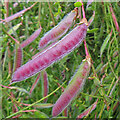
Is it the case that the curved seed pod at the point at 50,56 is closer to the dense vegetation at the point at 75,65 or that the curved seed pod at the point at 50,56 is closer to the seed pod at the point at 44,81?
the seed pod at the point at 44,81

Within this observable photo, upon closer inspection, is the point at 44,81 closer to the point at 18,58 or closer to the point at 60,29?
the point at 18,58

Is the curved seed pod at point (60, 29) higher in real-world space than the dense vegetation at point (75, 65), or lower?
higher

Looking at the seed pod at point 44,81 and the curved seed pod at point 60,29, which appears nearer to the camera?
the curved seed pod at point 60,29

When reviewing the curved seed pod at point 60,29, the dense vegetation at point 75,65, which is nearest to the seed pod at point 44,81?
the dense vegetation at point 75,65

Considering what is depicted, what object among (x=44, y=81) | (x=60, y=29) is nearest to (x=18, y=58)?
(x=44, y=81)

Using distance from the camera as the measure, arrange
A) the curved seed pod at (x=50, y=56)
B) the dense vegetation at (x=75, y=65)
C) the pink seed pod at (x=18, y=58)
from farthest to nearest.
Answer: the dense vegetation at (x=75, y=65) < the pink seed pod at (x=18, y=58) < the curved seed pod at (x=50, y=56)

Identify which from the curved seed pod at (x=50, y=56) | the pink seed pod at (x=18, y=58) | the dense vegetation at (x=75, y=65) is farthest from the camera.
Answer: the dense vegetation at (x=75, y=65)

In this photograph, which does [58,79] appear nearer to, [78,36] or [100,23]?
[100,23]

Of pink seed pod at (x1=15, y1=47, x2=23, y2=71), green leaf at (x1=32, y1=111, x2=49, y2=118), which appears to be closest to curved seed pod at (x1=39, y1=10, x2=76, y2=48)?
pink seed pod at (x1=15, y1=47, x2=23, y2=71)

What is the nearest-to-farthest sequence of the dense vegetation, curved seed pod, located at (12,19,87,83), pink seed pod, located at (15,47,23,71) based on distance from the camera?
curved seed pod, located at (12,19,87,83) < pink seed pod, located at (15,47,23,71) < the dense vegetation

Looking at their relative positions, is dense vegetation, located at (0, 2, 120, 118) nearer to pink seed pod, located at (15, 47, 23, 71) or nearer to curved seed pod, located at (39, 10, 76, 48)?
pink seed pod, located at (15, 47, 23, 71)

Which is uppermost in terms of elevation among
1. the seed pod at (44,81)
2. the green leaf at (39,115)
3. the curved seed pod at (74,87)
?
the curved seed pod at (74,87)
